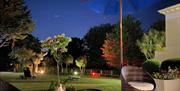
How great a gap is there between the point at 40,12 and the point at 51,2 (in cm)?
260

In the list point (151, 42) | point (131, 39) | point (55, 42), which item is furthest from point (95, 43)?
point (55, 42)

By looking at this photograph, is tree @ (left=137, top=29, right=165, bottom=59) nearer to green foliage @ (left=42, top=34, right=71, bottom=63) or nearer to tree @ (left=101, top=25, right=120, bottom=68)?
tree @ (left=101, top=25, right=120, bottom=68)

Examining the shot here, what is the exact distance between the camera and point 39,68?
38.7 metres

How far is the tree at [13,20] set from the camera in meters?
26.4

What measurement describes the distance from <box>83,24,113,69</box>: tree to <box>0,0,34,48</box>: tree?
1457 centimetres

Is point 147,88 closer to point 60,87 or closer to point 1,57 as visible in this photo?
point 60,87

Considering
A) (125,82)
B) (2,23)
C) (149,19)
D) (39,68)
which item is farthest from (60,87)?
(149,19)

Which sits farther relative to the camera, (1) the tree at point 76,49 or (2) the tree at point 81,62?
(1) the tree at point 76,49

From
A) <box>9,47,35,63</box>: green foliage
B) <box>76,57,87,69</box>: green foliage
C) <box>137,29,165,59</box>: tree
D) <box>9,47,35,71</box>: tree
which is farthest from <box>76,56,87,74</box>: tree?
<box>137,29,165,59</box>: tree

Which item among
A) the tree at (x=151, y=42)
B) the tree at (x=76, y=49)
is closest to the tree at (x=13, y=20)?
the tree at (x=151, y=42)

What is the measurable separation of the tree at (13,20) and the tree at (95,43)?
1457cm

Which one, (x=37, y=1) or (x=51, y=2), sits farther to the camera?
(x=51, y=2)

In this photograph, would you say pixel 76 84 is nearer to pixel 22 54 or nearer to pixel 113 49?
pixel 22 54

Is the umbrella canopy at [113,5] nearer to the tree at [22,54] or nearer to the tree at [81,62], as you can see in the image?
the tree at [22,54]
